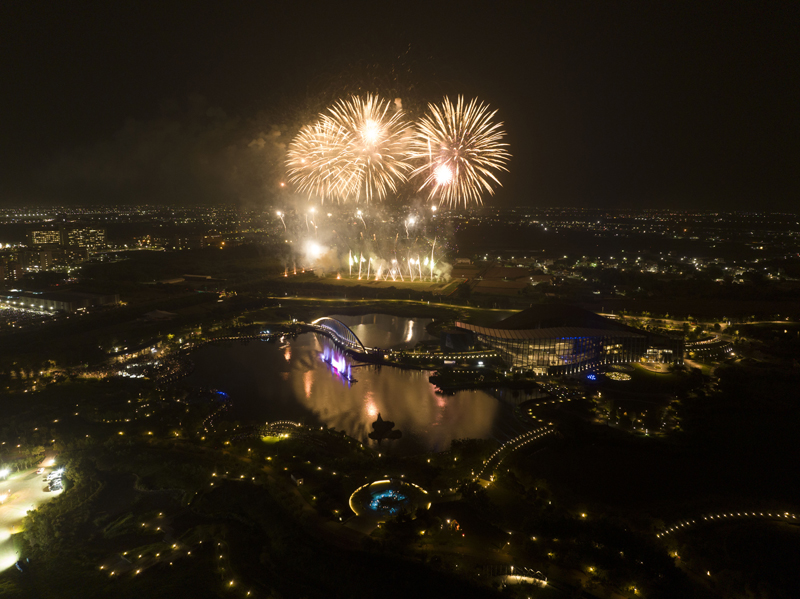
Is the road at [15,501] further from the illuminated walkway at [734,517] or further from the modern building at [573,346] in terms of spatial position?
the modern building at [573,346]

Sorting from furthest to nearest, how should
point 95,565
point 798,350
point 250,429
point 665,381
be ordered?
1. point 798,350
2. point 665,381
3. point 250,429
4. point 95,565

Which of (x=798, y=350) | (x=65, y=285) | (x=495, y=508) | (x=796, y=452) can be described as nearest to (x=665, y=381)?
(x=796, y=452)

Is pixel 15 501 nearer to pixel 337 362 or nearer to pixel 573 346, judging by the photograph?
pixel 337 362

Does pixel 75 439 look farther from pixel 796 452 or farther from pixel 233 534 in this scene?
pixel 796 452

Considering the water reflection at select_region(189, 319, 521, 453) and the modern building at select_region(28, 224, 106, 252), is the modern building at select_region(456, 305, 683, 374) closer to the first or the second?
the water reflection at select_region(189, 319, 521, 453)

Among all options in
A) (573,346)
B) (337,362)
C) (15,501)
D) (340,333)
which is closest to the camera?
(15,501)

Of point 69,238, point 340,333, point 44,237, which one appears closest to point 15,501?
point 340,333
